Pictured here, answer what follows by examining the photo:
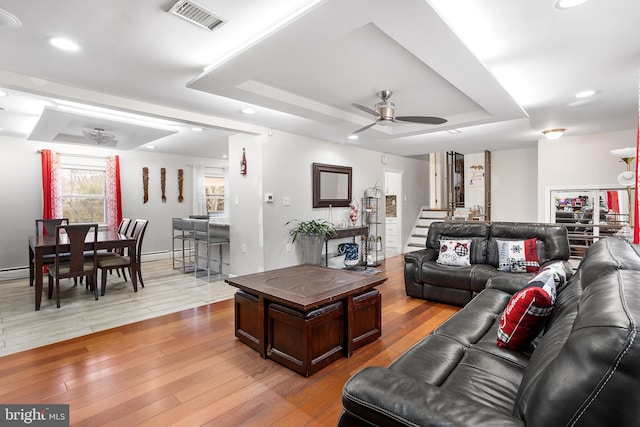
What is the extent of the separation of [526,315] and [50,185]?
7.10 metres

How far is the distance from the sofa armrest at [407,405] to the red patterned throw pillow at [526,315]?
2.56ft

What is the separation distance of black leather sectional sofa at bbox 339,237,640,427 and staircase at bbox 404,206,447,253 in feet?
18.6

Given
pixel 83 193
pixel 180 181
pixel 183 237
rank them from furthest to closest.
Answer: pixel 180 181
pixel 83 193
pixel 183 237

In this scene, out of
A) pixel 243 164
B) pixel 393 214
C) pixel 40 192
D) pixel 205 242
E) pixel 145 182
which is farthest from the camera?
pixel 393 214

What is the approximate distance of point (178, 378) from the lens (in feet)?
7.42

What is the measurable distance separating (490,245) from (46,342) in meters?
4.69

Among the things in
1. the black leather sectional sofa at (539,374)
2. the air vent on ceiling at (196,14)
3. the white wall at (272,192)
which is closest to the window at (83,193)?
the white wall at (272,192)

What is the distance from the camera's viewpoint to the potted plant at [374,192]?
647 cm

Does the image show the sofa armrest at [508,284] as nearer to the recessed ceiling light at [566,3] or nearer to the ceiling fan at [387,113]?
the ceiling fan at [387,113]

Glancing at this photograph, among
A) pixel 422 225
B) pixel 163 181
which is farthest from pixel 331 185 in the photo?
pixel 163 181

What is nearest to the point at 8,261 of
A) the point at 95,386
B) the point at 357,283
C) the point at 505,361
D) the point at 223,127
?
the point at 223,127

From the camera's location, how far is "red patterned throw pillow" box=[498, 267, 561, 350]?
62.3 inches

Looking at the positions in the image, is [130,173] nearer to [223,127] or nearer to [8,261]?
[8,261]

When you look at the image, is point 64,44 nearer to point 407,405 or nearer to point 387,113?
point 387,113
